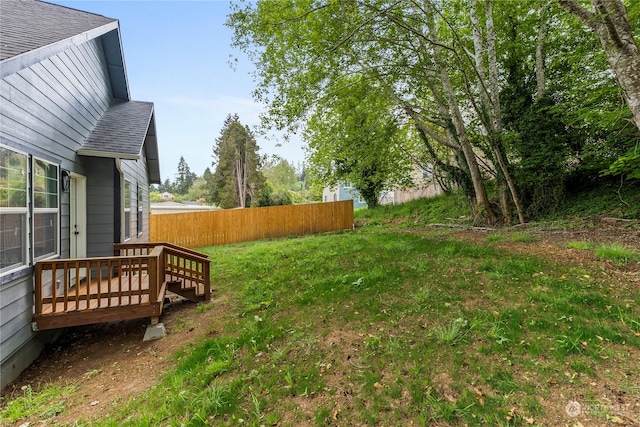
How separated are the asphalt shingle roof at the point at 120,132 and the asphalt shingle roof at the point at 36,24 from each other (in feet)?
5.60

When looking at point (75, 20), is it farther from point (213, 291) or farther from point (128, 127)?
point (213, 291)

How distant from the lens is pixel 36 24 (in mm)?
3891

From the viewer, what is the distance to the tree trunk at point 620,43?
11.8ft

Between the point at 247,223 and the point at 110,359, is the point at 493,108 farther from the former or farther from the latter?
the point at 247,223

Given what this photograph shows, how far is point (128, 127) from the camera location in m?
5.89

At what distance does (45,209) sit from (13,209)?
74 centimetres

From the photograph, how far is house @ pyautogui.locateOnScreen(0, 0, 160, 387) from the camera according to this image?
303 centimetres

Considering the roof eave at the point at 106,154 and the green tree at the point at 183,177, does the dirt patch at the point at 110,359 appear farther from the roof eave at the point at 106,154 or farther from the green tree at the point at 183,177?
the green tree at the point at 183,177

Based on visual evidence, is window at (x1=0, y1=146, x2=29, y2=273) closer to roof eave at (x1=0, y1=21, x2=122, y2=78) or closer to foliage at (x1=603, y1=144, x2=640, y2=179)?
roof eave at (x1=0, y1=21, x2=122, y2=78)

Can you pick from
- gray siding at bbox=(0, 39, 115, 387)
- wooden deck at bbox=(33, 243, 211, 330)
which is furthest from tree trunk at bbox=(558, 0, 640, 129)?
gray siding at bbox=(0, 39, 115, 387)

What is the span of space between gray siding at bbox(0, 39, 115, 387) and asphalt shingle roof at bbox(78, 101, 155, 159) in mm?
166

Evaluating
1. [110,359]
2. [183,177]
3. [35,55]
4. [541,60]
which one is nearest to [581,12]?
[541,60]

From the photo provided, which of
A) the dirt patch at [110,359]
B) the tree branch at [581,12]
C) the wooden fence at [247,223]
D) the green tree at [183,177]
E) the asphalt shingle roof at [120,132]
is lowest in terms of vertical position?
the dirt patch at [110,359]

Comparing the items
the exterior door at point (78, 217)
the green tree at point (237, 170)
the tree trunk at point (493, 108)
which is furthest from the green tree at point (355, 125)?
the green tree at point (237, 170)
